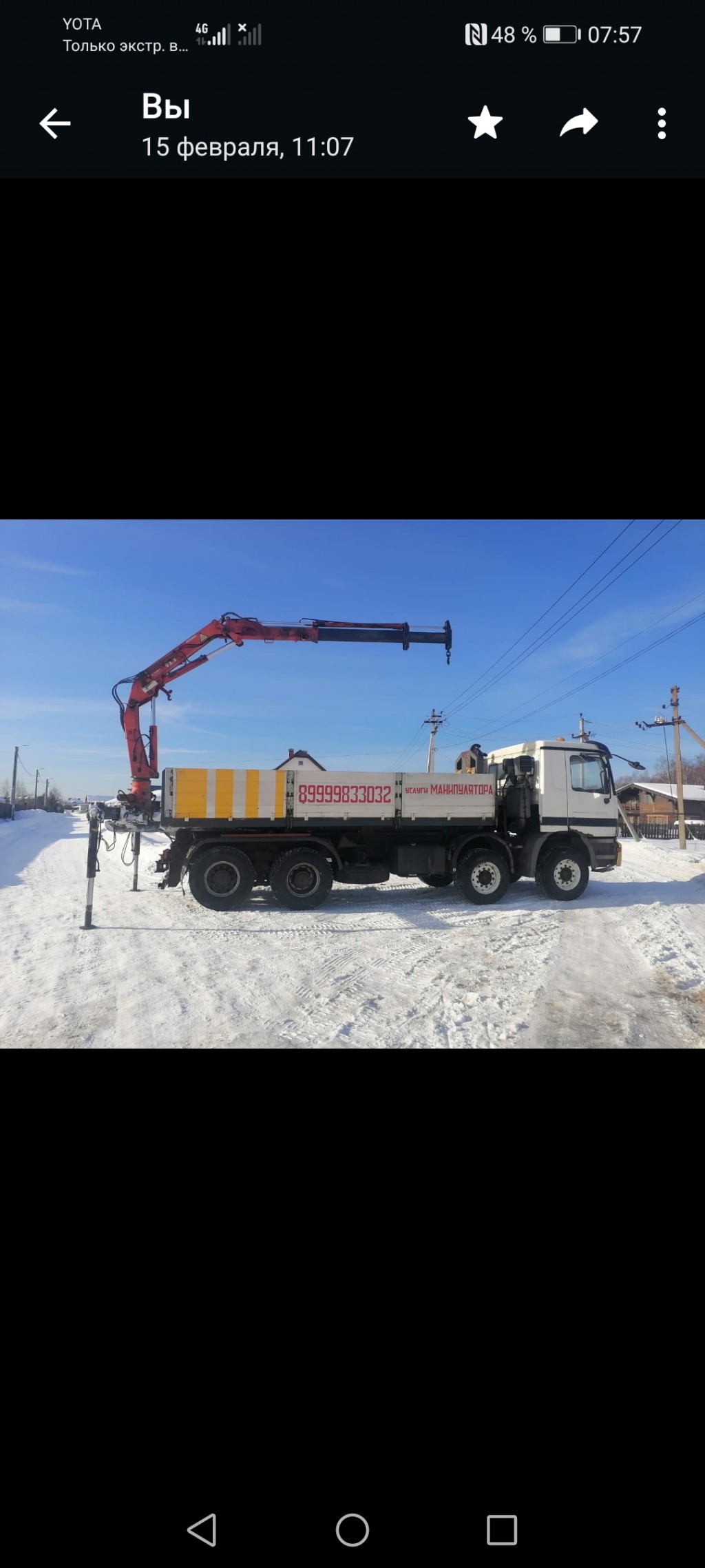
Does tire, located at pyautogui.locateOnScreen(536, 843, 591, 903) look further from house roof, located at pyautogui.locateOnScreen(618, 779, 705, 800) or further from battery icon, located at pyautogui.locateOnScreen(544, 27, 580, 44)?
house roof, located at pyautogui.locateOnScreen(618, 779, 705, 800)

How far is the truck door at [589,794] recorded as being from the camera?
24.7 ft

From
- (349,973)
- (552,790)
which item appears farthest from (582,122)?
(552,790)

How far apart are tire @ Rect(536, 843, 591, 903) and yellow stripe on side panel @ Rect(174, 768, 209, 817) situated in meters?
Result: 4.21

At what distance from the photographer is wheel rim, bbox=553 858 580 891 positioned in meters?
7.37

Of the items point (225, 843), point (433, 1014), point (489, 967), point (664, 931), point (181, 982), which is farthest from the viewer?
point (225, 843)

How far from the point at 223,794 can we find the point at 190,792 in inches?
14.6

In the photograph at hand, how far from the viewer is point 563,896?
7309 mm

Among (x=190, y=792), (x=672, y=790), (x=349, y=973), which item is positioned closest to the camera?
(x=349, y=973)

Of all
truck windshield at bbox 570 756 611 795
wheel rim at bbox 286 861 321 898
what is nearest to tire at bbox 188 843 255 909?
wheel rim at bbox 286 861 321 898
